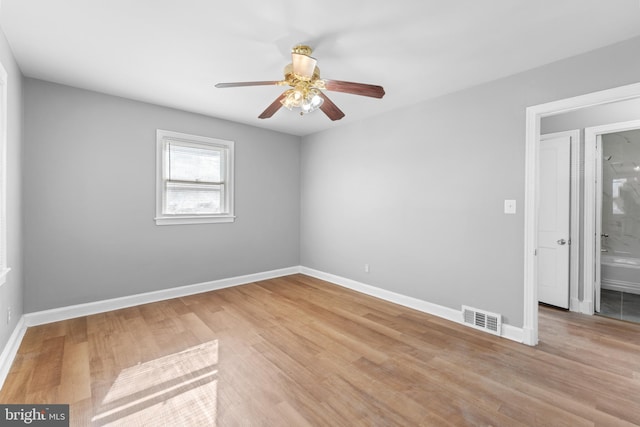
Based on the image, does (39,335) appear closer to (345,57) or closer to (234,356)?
(234,356)

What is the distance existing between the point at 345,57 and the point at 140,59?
1.87 m

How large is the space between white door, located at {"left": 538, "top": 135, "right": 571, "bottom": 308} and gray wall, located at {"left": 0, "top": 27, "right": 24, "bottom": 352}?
561cm

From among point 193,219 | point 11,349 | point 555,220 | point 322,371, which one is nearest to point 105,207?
point 193,219

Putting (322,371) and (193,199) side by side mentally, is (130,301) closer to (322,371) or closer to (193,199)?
(193,199)

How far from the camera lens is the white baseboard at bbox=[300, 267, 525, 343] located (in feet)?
9.02

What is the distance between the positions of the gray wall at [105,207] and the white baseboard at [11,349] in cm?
27

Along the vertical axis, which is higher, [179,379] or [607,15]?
[607,15]

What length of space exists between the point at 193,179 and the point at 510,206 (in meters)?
4.02

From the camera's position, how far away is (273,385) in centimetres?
202

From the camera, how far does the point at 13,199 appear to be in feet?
8.20

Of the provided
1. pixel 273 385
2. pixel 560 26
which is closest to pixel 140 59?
pixel 273 385

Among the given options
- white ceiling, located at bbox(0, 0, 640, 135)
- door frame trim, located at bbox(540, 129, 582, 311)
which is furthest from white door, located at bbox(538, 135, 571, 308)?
white ceiling, located at bbox(0, 0, 640, 135)

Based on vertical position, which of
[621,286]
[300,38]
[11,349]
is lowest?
[11,349]

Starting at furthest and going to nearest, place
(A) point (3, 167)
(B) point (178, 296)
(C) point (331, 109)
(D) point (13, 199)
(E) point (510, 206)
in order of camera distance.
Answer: (B) point (178, 296) < (E) point (510, 206) < (C) point (331, 109) < (D) point (13, 199) < (A) point (3, 167)
